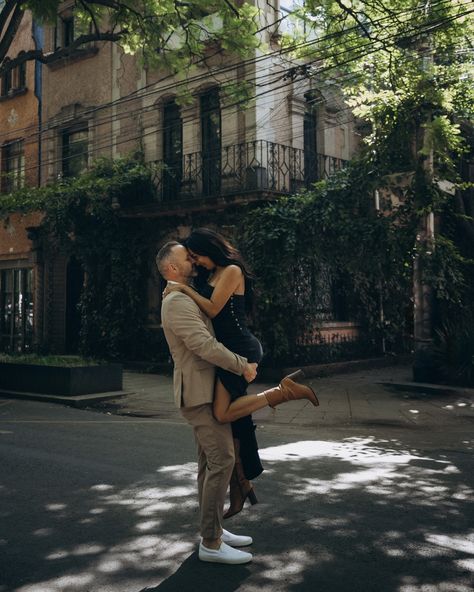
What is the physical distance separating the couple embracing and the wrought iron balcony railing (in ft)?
34.9

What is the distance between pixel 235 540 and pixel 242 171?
40.4ft

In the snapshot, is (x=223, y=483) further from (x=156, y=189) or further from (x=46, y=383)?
(x=156, y=189)

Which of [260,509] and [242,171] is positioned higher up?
[242,171]

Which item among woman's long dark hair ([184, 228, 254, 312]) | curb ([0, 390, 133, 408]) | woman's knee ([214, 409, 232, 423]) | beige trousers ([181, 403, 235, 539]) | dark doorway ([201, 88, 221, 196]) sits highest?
dark doorway ([201, 88, 221, 196])

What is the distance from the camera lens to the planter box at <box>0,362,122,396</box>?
38.2ft

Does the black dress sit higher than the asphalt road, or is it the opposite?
the black dress

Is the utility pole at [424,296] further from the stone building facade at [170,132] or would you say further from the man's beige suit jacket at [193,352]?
the man's beige suit jacket at [193,352]

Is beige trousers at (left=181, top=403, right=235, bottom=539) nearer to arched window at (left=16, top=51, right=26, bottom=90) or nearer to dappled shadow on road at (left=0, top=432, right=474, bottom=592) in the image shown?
dappled shadow on road at (left=0, top=432, right=474, bottom=592)

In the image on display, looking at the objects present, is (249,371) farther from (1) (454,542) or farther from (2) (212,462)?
(1) (454,542)

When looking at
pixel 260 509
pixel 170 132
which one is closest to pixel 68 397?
pixel 260 509

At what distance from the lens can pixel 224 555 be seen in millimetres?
3922

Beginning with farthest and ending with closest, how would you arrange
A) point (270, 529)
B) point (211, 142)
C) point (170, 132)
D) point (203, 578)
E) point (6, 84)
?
point (6, 84) < point (170, 132) < point (211, 142) < point (270, 529) < point (203, 578)

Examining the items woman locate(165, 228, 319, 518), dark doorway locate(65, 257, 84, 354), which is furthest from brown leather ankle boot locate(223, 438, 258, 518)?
dark doorway locate(65, 257, 84, 354)

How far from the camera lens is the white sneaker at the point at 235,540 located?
4184 millimetres
